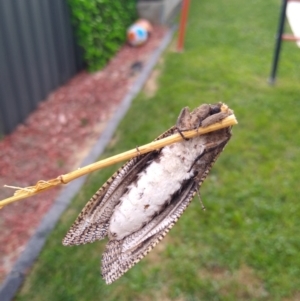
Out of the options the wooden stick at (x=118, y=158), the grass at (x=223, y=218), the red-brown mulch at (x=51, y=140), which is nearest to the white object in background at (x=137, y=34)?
the red-brown mulch at (x=51, y=140)

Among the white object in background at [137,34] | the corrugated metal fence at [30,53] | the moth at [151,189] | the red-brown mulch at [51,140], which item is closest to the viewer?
the moth at [151,189]

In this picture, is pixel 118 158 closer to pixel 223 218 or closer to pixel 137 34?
pixel 223 218

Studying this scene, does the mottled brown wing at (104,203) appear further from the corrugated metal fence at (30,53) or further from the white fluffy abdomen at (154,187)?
the corrugated metal fence at (30,53)

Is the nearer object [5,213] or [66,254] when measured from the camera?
[66,254]

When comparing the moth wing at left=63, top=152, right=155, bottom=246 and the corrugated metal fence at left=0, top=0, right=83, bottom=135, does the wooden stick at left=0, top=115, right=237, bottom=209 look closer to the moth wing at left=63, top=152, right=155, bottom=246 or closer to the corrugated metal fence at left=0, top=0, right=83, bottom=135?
the moth wing at left=63, top=152, right=155, bottom=246

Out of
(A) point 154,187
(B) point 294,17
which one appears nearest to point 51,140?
(A) point 154,187

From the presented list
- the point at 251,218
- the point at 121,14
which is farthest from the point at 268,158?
the point at 121,14

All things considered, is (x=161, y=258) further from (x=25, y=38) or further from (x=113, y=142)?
(x=25, y=38)
